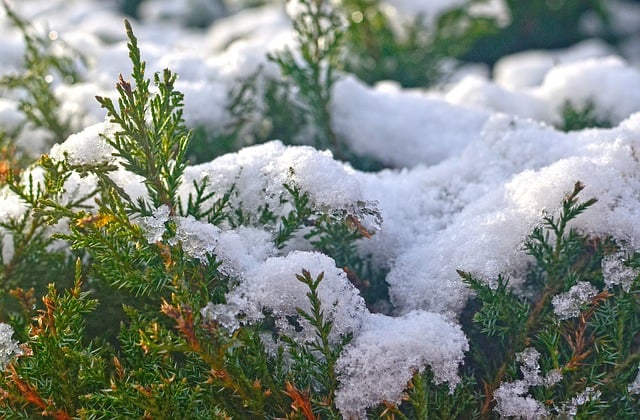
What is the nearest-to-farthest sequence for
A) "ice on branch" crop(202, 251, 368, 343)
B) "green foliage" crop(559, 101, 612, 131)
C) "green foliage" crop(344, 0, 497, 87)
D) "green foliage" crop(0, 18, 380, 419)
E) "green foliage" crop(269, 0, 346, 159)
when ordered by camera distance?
"green foliage" crop(0, 18, 380, 419) < "ice on branch" crop(202, 251, 368, 343) < "green foliage" crop(269, 0, 346, 159) < "green foliage" crop(559, 101, 612, 131) < "green foliage" crop(344, 0, 497, 87)

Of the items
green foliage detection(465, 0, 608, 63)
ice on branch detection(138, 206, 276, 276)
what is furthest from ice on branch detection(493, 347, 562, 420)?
green foliage detection(465, 0, 608, 63)

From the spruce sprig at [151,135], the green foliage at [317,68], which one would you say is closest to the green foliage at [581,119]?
the green foliage at [317,68]

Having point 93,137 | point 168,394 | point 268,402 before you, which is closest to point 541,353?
point 268,402

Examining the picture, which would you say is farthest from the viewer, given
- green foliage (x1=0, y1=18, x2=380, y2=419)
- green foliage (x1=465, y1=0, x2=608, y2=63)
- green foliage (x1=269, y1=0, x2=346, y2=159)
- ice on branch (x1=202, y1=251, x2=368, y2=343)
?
green foliage (x1=465, y1=0, x2=608, y2=63)

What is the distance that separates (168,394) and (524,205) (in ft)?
2.57

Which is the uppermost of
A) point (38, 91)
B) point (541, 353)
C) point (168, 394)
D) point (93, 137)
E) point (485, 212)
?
point (38, 91)

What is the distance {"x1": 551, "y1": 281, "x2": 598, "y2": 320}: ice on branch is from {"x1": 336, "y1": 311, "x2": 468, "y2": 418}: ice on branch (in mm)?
200

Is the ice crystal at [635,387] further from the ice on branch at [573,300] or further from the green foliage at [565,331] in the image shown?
the ice on branch at [573,300]

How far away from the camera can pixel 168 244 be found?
3.90 feet

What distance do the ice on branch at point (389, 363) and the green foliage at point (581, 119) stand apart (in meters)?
1.10

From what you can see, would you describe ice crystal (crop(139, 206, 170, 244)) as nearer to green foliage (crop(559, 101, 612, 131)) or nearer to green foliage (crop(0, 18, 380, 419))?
green foliage (crop(0, 18, 380, 419))

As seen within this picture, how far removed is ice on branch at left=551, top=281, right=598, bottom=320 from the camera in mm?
1273

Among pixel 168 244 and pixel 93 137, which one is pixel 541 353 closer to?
pixel 168 244

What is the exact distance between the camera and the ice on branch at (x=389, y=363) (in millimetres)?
1182
